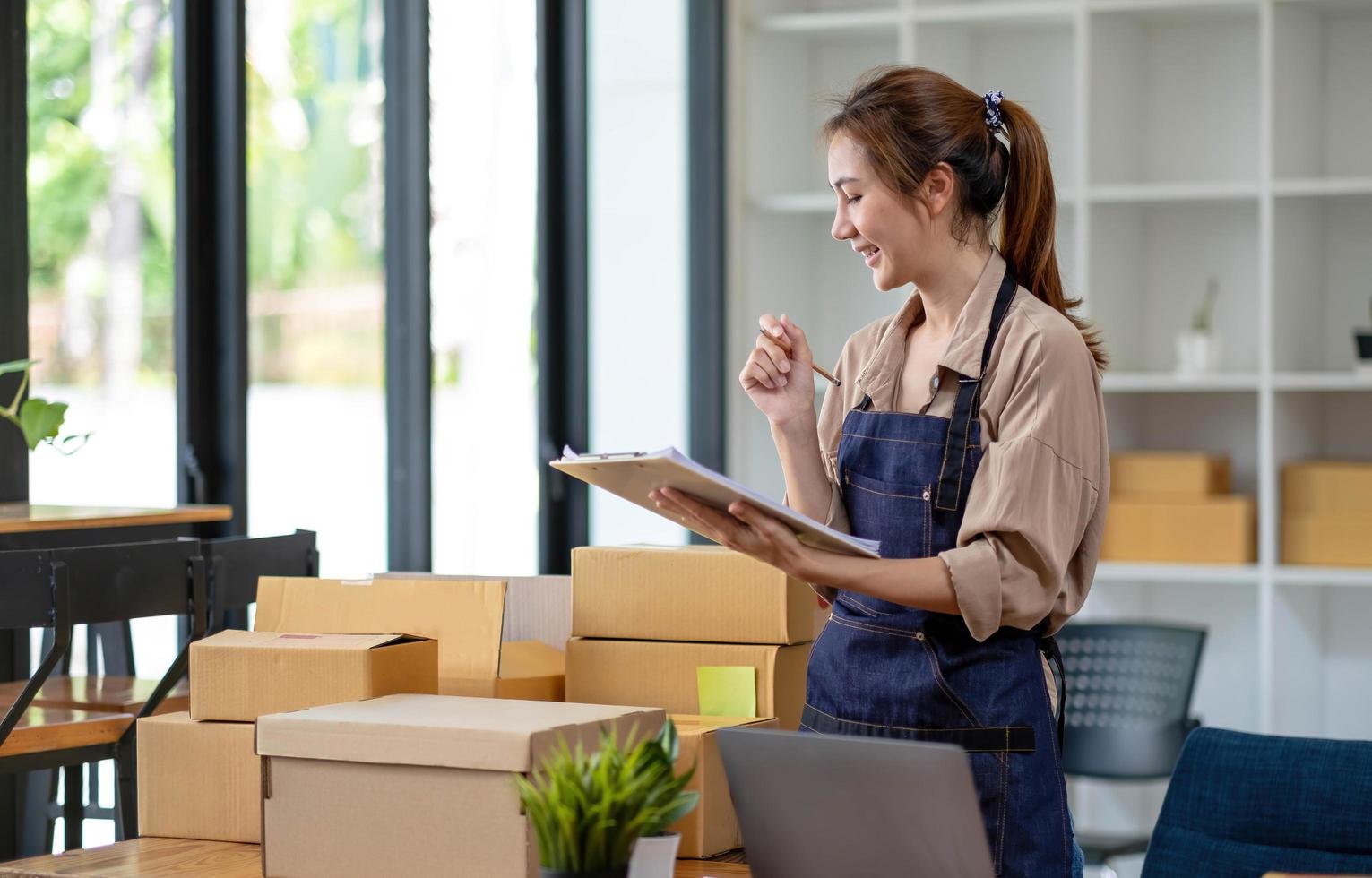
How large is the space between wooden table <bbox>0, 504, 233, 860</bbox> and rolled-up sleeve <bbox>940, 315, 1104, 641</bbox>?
1.33 meters

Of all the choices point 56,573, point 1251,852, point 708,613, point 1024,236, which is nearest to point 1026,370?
point 1024,236

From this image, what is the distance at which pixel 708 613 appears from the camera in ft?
6.29

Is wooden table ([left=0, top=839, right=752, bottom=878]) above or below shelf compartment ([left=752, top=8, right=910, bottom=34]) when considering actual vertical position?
below

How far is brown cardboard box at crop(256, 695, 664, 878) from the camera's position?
4.86 feet

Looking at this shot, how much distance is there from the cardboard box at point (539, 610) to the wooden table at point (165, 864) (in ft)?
1.59

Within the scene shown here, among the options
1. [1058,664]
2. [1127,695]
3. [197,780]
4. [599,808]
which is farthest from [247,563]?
[1127,695]

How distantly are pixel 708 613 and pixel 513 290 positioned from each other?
2.12 metres

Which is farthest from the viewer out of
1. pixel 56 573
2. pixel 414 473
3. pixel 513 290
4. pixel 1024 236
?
pixel 513 290

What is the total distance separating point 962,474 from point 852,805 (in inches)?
19.2

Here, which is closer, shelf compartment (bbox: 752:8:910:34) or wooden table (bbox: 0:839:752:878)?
wooden table (bbox: 0:839:752:878)

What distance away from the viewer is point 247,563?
7.91 feet

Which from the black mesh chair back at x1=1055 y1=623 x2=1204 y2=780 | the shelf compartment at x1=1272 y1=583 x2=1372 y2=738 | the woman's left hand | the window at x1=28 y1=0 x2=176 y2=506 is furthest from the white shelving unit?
Answer: the woman's left hand

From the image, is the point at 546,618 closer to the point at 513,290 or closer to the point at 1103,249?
the point at 513,290

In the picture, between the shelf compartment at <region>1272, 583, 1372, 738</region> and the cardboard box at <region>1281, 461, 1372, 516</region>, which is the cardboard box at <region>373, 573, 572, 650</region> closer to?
the cardboard box at <region>1281, 461, 1372, 516</region>
